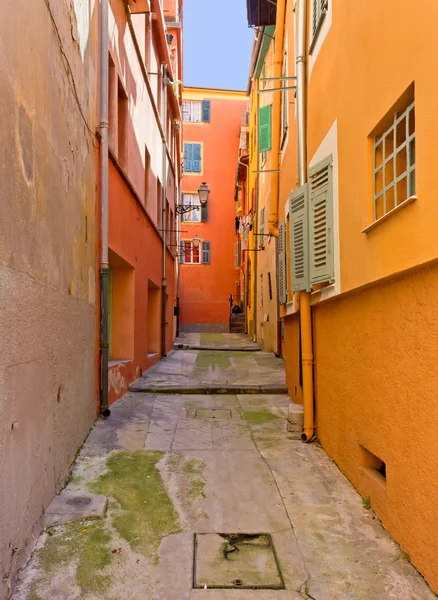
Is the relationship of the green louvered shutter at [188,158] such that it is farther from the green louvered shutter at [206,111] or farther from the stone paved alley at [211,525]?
the stone paved alley at [211,525]

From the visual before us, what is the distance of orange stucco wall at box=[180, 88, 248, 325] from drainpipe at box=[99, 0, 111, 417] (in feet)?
64.7

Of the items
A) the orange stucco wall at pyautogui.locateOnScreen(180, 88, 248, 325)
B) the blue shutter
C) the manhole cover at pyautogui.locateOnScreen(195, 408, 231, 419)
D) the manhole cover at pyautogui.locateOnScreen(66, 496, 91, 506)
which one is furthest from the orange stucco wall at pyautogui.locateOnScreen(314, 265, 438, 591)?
the blue shutter

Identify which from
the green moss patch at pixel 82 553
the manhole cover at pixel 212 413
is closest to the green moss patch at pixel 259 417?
the manhole cover at pixel 212 413

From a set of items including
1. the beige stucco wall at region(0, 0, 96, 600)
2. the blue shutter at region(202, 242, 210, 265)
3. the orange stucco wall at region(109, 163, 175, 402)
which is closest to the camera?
the beige stucco wall at region(0, 0, 96, 600)

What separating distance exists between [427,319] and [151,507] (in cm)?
277

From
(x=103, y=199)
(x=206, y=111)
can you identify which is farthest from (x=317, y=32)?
(x=206, y=111)

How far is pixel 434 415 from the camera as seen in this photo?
9.95 ft

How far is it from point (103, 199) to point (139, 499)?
3.92m

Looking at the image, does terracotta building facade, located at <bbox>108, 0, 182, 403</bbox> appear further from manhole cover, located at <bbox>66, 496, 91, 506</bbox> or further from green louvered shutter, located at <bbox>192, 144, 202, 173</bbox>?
green louvered shutter, located at <bbox>192, 144, 202, 173</bbox>

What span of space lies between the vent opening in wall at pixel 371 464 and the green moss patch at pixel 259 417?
2517mm

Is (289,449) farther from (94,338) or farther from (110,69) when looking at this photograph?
(110,69)

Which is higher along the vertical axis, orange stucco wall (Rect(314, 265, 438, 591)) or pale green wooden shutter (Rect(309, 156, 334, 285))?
pale green wooden shutter (Rect(309, 156, 334, 285))

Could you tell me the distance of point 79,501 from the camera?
4230 mm

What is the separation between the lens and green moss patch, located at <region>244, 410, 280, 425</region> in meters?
6.98
